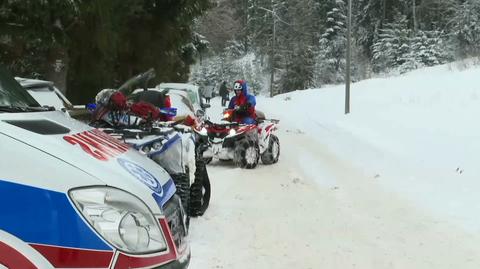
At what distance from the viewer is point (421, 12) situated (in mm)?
71500

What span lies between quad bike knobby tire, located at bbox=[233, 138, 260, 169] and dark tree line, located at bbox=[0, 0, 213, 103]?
18.0 feet

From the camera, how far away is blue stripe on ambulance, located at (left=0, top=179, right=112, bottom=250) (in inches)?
94.7

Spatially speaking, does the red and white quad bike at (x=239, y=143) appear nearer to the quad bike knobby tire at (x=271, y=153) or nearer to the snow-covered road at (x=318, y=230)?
the quad bike knobby tire at (x=271, y=153)

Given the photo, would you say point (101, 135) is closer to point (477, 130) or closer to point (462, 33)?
point (477, 130)

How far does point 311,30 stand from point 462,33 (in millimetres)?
20530

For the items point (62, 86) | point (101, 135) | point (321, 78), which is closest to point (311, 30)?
point (321, 78)

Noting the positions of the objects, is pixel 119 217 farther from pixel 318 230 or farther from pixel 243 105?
pixel 243 105

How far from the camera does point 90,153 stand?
284 centimetres

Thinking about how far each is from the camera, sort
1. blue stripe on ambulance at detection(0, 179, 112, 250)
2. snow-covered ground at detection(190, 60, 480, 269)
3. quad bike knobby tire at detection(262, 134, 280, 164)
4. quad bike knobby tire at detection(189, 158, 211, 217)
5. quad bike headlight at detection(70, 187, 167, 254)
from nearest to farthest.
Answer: blue stripe on ambulance at detection(0, 179, 112, 250) < quad bike headlight at detection(70, 187, 167, 254) < snow-covered ground at detection(190, 60, 480, 269) < quad bike knobby tire at detection(189, 158, 211, 217) < quad bike knobby tire at detection(262, 134, 280, 164)

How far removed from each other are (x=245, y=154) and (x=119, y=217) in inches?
354

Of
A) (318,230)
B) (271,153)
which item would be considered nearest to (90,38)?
(271,153)

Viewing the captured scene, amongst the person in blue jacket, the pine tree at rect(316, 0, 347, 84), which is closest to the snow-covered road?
the person in blue jacket

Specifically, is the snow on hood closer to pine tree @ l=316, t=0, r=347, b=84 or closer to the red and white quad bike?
the red and white quad bike

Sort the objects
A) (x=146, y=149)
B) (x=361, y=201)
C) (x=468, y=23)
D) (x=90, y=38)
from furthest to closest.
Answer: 1. (x=468, y=23)
2. (x=90, y=38)
3. (x=361, y=201)
4. (x=146, y=149)
